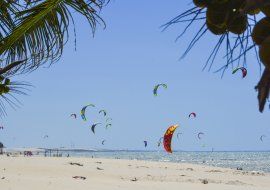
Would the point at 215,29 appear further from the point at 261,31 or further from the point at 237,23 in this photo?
the point at 261,31

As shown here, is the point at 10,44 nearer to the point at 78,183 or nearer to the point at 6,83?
the point at 6,83

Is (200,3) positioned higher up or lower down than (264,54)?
higher up

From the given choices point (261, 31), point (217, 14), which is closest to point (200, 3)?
point (217, 14)

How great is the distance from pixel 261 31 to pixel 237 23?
0.16 meters

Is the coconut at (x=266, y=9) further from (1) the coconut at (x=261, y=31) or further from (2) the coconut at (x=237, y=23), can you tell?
(2) the coconut at (x=237, y=23)

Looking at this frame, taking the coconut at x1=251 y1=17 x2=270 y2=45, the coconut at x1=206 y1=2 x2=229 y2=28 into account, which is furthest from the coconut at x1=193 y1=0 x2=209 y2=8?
the coconut at x1=251 y1=17 x2=270 y2=45

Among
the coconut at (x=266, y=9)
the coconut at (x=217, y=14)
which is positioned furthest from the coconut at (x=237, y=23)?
the coconut at (x=266, y=9)

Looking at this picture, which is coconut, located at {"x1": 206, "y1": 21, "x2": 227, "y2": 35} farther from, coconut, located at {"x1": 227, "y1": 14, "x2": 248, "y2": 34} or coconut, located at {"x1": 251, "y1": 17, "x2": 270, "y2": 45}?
coconut, located at {"x1": 251, "y1": 17, "x2": 270, "y2": 45}

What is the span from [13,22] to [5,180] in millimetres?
15191

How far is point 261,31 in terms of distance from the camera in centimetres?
91

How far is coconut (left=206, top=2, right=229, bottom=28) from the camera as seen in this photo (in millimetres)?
1019

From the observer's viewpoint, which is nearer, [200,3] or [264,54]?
[264,54]

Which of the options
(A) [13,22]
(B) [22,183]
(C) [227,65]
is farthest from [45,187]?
(C) [227,65]

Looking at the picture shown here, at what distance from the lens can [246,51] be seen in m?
1.12
